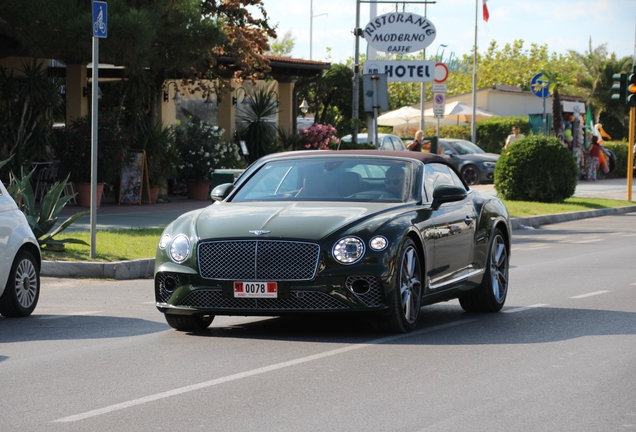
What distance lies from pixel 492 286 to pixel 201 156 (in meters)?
16.5

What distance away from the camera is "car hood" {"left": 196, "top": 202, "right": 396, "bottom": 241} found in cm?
834

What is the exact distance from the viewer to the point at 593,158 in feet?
147

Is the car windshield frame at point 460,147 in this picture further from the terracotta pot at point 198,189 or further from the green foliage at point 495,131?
the terracotta pot at point 198,189

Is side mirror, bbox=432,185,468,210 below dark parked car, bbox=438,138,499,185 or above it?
below

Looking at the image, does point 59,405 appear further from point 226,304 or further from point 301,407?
point 226,304

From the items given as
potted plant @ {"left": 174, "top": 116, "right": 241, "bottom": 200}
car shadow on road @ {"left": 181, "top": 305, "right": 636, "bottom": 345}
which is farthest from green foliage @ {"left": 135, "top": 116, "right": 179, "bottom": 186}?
car shadow on road @ {"left": 181, "top": 305, "right": 636, "bottom": 345}

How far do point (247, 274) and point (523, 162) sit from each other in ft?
69.2

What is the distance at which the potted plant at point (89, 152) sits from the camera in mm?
22641

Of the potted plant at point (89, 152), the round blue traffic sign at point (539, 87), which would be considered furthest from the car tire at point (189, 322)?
the round blue traffic sign at point (539, 87)

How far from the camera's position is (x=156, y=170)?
2461 centimetres

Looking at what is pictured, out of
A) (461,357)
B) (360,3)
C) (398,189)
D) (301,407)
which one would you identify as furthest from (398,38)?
(301,407)

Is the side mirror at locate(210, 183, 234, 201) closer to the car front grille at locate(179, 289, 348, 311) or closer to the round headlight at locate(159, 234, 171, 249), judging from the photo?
the round headlight at locate(159, 234, 171, 249)

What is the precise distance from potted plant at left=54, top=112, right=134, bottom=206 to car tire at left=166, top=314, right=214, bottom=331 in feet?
45.3

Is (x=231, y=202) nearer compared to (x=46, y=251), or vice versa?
(x=231, y=202)
